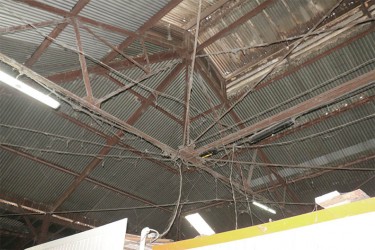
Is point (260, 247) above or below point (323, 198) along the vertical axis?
below

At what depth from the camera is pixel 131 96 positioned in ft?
33.5

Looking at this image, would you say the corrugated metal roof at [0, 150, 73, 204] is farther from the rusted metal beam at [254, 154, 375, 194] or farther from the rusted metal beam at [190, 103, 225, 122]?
the rusted metal beam at [254, 154, 375, 194]

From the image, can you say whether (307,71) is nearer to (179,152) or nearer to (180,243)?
(179,152)

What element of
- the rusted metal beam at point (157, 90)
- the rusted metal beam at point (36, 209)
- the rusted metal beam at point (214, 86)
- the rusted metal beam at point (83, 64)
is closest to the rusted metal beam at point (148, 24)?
the rusted metal beam at point (83, 64)

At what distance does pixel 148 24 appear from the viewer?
7.87 m

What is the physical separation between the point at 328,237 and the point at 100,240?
3.87 m

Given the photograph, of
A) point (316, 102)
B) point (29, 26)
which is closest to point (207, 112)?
point (316, 102)

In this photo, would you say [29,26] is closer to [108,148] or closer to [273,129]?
[108,148]

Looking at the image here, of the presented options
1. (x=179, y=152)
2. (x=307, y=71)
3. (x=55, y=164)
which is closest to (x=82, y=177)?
(x=55, y=164)

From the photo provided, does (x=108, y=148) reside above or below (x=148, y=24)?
below

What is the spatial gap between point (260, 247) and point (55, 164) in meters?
9.63

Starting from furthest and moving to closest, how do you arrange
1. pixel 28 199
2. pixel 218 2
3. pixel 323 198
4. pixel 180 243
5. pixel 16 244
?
Result: pixel 16 244 → pixel 28 199 → pixel 218 2 → pixel 180 243 → pixel 323 198

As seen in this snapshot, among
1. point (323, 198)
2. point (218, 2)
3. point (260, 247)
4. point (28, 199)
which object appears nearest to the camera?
point (260, 247)

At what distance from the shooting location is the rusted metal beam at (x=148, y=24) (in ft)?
24.2
